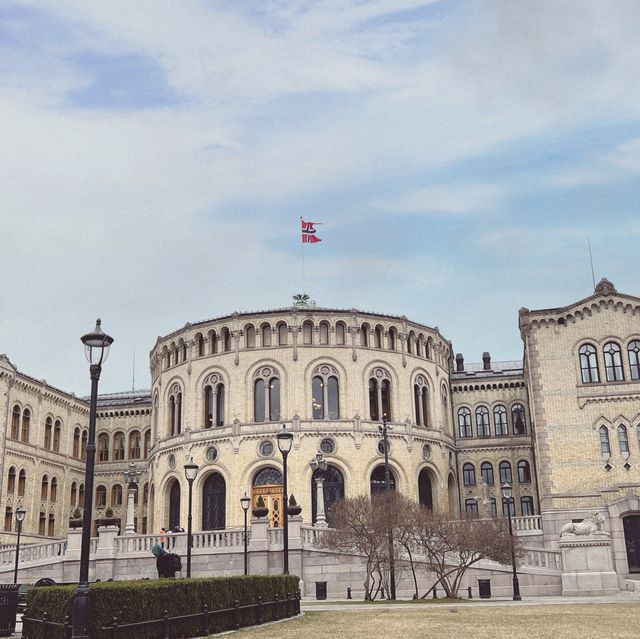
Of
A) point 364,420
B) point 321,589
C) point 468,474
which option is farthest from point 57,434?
point 321,589

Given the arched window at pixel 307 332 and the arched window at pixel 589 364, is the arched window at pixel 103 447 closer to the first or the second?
the arched window at pixel 307 332

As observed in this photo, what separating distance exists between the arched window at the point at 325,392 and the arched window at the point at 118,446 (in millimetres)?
21792

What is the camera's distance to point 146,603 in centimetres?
1579

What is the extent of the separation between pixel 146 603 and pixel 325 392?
39.3 metres

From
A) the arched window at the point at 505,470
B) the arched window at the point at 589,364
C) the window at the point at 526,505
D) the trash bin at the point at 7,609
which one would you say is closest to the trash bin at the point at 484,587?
the arched window at the point at 589,364

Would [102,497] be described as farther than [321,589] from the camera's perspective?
Yes

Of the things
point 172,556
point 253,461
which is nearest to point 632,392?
point 253,461

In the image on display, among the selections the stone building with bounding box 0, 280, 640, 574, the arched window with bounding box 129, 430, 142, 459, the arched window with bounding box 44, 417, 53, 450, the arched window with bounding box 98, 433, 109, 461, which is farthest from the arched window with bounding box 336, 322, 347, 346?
the arched window with bounding box 98, 433, 109, 461

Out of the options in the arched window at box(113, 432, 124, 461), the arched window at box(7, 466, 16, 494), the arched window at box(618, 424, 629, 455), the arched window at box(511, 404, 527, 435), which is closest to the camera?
the arched window at box(618, 424, 629, 455)

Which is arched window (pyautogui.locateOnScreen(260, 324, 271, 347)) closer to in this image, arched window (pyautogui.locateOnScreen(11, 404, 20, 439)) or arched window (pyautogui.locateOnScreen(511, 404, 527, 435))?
arched window (pyautogui.locateOnScreen(11, 404, 20, 439))

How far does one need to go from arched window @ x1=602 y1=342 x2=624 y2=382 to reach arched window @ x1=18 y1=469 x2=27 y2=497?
1565 inches

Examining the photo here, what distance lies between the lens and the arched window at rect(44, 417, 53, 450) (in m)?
61.9

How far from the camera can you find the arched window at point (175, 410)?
57.7 meters

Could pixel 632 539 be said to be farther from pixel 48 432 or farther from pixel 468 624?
pixel 48 432
